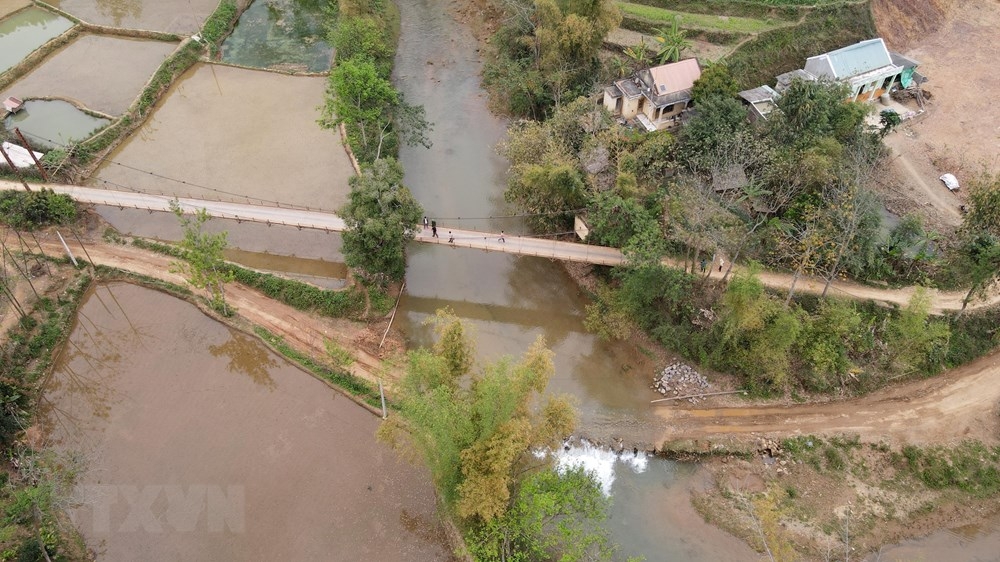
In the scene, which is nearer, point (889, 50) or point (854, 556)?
point (854, 556)

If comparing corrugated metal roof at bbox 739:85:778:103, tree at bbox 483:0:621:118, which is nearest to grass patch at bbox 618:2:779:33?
tree at bbox 483:0:621:118

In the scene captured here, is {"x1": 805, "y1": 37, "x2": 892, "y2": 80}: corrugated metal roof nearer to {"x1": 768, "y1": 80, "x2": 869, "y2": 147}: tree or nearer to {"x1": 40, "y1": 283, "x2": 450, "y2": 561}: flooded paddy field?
{"x1": 768, "y1": 80, "x2": 869, "y2": 147}: tree

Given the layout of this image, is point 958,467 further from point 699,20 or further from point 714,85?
point 699,20

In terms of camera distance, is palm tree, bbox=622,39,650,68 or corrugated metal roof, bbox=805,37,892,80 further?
palm tree, bbox=622,39,650,68

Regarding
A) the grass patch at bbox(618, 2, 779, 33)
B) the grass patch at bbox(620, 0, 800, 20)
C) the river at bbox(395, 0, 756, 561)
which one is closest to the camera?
the river at bbox(395, 0, 756, 561)

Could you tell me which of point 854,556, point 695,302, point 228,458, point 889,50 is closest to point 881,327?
point 695,302

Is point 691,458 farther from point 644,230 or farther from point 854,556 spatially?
point 644,230
